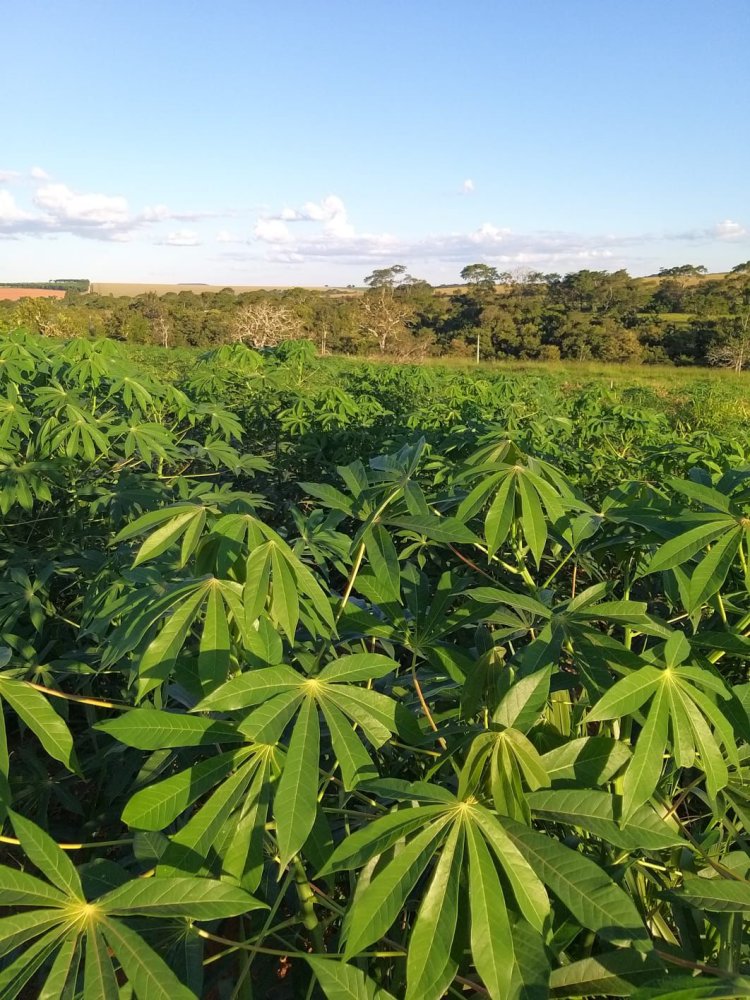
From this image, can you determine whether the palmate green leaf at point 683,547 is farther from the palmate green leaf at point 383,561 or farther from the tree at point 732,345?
the tree at point 732,345

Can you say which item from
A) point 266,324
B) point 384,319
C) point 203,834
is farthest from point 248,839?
point 384,319

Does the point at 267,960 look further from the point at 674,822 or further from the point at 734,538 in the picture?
the point at 734,538

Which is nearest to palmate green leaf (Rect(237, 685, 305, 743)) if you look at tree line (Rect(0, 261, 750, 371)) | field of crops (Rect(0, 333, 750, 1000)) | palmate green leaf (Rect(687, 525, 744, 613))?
field of crops (Rect(0, 333, 750, 1000))

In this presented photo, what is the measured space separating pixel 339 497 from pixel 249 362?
4759 millimetres

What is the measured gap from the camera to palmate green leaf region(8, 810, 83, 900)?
2.23ft

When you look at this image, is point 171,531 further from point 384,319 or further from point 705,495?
point 384,319

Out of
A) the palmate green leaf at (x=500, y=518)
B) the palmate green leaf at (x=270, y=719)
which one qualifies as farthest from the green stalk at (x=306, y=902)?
the palmate green leaf at (x=500, y=518)

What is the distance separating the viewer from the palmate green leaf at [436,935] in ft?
2.03

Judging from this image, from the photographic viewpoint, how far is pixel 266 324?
1041 inches

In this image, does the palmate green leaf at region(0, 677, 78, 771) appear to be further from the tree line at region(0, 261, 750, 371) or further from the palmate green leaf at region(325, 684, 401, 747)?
the tree line at region(0, 261, 750, 371)

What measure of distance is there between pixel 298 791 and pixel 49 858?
0.28 meters

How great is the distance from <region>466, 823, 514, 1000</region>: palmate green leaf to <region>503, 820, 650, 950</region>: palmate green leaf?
6 centimetres

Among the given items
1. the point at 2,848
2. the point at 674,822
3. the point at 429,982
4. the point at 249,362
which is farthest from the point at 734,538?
the point at 249,362

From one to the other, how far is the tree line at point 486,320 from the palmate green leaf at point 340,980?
24603 millimetres
